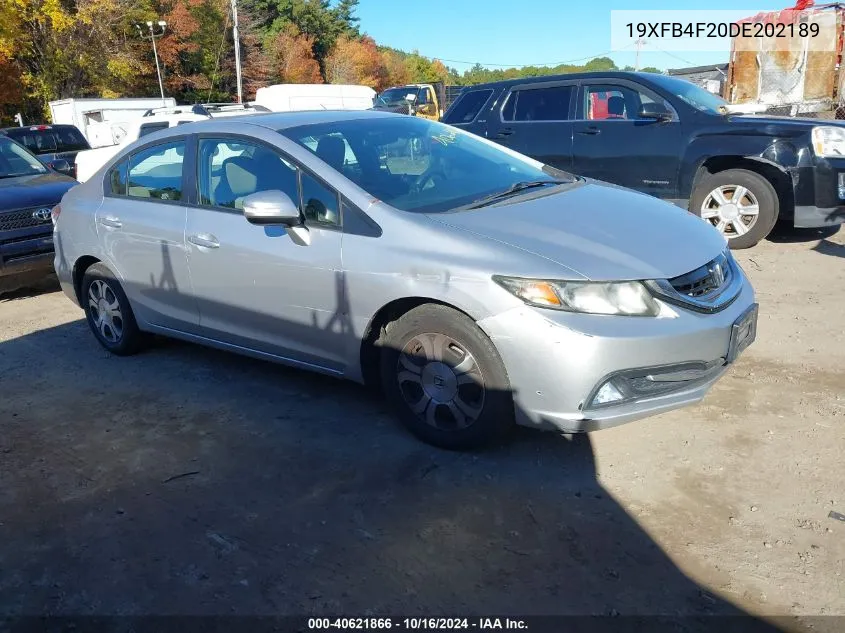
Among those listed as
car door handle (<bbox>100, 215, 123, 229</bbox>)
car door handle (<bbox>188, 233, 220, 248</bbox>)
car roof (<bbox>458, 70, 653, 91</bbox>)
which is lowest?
car door handle (<bbox>188, 233, 220, 248</bbox>)

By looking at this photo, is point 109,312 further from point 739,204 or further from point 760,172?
point 760,172

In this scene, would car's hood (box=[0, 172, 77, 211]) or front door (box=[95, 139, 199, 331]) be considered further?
car's hood (box=[0, 172, 77, 211])

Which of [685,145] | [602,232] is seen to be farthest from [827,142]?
[602,232]

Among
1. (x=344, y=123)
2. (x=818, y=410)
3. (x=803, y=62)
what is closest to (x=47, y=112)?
(x=803, y=62)

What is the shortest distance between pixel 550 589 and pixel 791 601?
81 centimetres

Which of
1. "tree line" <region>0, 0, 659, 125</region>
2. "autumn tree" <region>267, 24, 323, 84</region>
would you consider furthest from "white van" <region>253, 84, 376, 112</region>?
→ "autumn tree" <region>267, 24, 323, 84</region>

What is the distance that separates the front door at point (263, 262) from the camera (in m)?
3.72

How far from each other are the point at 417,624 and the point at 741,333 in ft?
6.75

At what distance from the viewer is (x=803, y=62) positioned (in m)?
14.9

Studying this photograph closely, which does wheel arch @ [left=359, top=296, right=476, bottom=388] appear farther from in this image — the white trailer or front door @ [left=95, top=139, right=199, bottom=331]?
the white trailer

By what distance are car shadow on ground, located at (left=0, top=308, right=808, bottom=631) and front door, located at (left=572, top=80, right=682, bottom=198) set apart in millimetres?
4656

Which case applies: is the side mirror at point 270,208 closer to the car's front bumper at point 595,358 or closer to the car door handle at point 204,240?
the car door handle at point 204,240

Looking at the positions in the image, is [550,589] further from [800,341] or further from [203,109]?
[203,109]

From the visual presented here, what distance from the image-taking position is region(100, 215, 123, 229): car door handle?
15.7 ft
